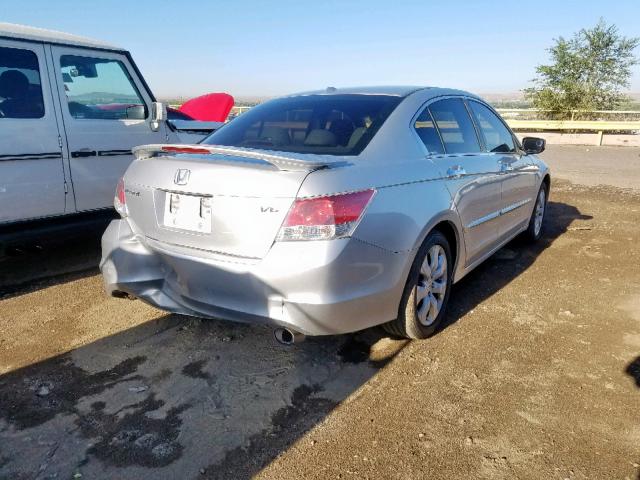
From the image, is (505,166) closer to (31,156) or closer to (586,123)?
(31,156)

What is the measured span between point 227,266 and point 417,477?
1.28 m

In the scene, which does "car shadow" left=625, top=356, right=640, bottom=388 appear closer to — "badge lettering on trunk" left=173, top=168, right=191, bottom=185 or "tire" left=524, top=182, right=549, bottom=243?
"tire" left=524, top=182, right=549, bottom=243

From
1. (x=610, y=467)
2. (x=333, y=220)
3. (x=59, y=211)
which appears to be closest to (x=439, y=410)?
(x=610, y=467)

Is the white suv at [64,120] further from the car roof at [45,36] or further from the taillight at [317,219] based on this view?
the taillight at [317,219]

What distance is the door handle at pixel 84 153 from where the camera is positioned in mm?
4402

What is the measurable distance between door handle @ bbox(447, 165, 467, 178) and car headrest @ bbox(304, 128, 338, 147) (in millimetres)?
846

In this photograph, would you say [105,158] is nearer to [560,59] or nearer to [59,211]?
[59,211]

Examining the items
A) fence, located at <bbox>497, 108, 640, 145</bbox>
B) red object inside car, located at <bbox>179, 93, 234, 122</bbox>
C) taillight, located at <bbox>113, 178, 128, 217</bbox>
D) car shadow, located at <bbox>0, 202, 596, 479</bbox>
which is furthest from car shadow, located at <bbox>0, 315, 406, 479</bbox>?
fence, located at <bbox>497, 108, 640, 145</bbox>

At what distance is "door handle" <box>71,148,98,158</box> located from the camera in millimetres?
4402


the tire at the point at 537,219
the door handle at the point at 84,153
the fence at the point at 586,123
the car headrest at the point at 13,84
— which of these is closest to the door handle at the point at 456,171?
the tire at the point at 537,219

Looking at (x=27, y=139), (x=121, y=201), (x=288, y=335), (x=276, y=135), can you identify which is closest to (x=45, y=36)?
(x=27, y=139)

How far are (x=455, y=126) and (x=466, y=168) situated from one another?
385mm

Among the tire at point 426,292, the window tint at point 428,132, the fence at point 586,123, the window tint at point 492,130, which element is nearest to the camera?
the tire at point 426,292

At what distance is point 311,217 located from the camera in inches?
94.0
